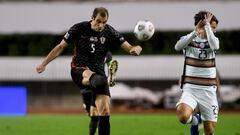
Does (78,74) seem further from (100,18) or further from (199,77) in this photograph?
(199,77)

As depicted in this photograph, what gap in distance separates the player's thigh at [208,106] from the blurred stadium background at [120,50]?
2716cm

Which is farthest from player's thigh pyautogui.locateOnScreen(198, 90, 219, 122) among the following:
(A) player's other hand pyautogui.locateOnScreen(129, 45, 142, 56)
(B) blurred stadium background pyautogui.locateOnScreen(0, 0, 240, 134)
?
(B) blurred stadium background pyautogui.locateOnScreen(0, 0, 240, 134)

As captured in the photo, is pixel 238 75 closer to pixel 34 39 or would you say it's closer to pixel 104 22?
pixel 34 39

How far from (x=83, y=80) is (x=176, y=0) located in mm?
32443

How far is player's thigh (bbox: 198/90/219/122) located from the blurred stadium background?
1069 inches

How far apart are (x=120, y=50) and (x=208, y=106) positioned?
30994 millimetres

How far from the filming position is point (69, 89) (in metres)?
43.6

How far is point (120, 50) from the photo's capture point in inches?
1726

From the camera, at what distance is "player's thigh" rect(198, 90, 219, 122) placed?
12.9m

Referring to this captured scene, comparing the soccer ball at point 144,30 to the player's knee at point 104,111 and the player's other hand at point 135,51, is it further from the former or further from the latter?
the player's knee at point 104,111

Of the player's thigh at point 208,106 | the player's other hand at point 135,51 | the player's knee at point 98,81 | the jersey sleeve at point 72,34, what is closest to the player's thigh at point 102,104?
the player's knee at point 98,81

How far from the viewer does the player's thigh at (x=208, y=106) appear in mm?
12914

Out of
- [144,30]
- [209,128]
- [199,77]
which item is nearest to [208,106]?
[209,128]

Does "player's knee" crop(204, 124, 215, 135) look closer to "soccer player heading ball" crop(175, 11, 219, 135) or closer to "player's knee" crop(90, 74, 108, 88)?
"soccer player heading ball" crop(175, 11, 219, 135)
